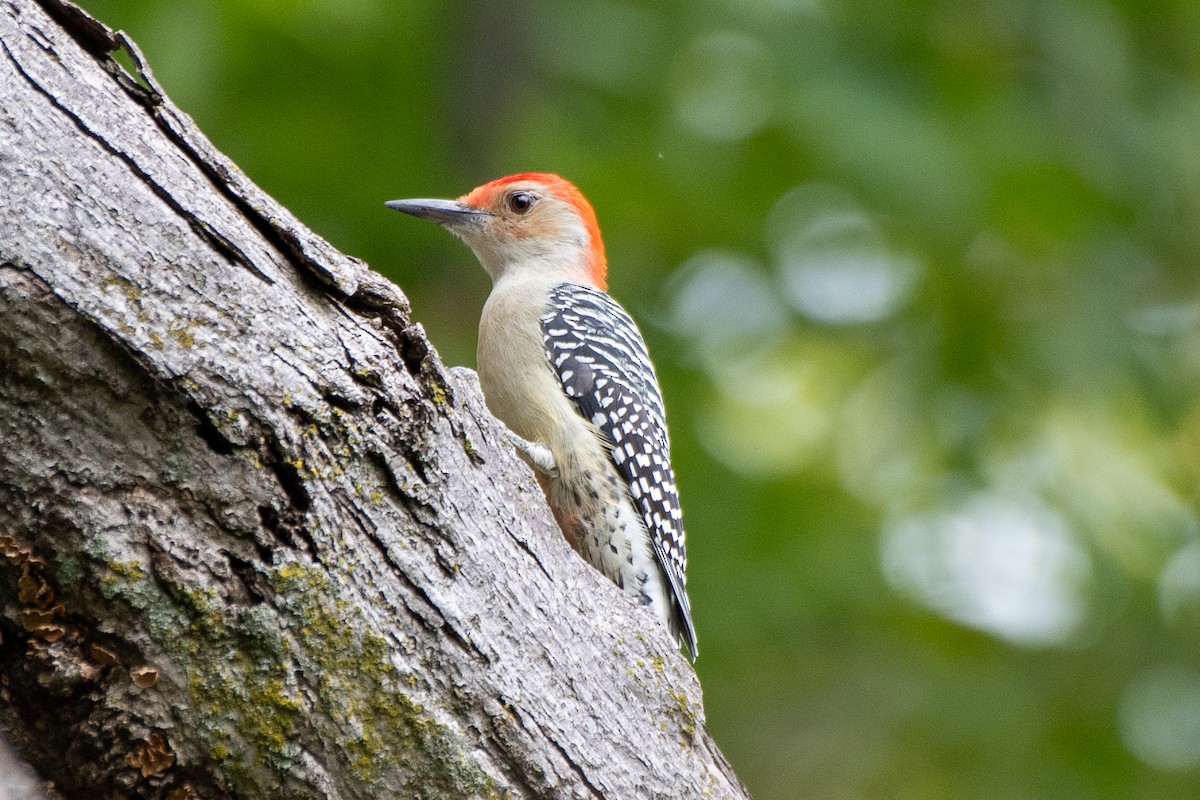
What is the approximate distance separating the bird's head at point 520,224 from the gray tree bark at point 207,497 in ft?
12.3

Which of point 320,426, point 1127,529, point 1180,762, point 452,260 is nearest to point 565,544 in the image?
point 320,426

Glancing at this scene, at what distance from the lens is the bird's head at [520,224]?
7.04 meters

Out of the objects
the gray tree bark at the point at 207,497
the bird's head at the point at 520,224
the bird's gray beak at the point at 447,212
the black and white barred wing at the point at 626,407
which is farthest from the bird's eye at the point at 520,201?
the gray tree bark at the point at 207,497

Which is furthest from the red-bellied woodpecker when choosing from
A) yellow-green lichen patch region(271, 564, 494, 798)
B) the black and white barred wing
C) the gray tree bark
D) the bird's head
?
yellow-green lichen patch region(271, 564, 494, 798)

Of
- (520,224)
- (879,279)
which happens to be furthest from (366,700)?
(879,279)

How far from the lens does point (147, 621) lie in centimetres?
295

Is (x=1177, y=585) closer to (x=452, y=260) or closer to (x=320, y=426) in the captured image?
(x=452, y=260)

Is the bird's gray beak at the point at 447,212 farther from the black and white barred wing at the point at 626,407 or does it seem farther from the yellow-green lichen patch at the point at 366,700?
the yellow-green lichen patch at the point at 366,700

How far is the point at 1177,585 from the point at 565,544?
7.02 m

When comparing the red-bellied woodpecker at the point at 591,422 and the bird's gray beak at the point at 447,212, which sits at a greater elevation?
the bird's gray beak at the point at 447,212

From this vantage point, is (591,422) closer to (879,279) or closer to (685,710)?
(685,710)

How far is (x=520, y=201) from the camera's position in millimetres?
7098

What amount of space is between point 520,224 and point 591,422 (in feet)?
6.17

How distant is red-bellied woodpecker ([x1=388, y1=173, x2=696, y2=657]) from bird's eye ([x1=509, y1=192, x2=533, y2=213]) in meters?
0.47
